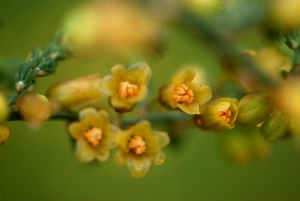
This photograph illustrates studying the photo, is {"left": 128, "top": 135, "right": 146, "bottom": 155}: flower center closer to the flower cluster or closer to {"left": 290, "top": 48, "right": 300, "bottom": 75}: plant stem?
the flower cluster

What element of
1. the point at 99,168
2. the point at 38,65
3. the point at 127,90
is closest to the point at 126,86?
the point at 127,90

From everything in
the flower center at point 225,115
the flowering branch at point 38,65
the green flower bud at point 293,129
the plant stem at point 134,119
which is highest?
the flowering branch at point 38,65

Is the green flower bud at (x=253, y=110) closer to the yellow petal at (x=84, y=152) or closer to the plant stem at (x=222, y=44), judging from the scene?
the plant stem at (x=222, y=44)

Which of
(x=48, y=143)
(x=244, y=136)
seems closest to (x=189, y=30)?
(x=244, y=136)

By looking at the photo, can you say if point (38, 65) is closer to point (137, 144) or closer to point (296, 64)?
point (137, 144)

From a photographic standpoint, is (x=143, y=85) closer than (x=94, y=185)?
Yes

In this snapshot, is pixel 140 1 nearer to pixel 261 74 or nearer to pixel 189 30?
pixel 189 30

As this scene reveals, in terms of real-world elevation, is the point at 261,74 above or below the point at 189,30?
below

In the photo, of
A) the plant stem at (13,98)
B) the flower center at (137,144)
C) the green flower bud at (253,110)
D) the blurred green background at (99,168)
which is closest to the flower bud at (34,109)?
the plant stem at (13,98)
